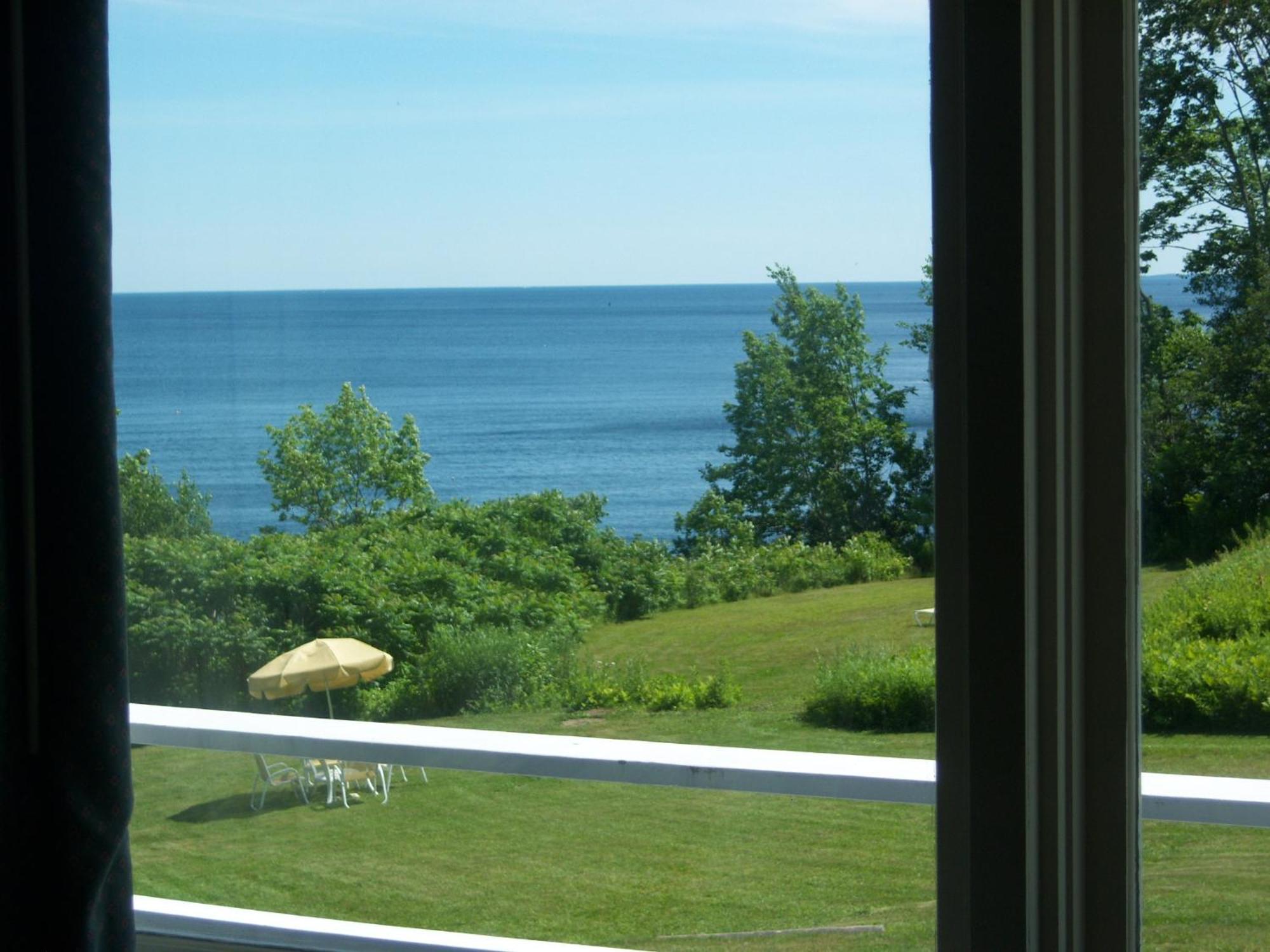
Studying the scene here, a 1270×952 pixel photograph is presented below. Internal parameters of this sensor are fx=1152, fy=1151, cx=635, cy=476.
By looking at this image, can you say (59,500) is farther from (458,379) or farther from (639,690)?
(639,690)

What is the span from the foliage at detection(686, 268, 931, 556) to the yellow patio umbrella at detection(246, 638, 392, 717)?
0.59 metres

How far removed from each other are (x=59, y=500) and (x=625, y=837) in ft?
3.07

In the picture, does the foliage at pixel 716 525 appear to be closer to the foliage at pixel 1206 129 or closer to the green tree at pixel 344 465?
the green tree at pixel 344 465

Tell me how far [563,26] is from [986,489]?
97 cm

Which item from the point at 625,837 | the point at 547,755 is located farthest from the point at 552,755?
the point at 625,837

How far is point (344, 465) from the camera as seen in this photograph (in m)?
1.72

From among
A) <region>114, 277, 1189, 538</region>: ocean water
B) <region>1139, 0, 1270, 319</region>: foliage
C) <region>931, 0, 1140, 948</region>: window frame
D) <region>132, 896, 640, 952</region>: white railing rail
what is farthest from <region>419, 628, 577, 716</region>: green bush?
<region>1139, 0, 1270, 319</region>: foliage

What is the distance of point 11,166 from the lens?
1.25m

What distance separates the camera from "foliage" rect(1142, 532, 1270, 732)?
116 cm

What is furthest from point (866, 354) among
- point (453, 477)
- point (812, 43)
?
point (453, 477)

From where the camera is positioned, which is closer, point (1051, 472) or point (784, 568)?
point (1051, 472)

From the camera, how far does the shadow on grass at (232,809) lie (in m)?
1.72

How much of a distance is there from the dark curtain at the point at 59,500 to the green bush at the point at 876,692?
852 millimetres

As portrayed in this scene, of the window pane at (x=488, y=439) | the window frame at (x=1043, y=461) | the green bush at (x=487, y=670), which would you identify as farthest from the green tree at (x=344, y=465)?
the window frame at (x=1043, y=461)
